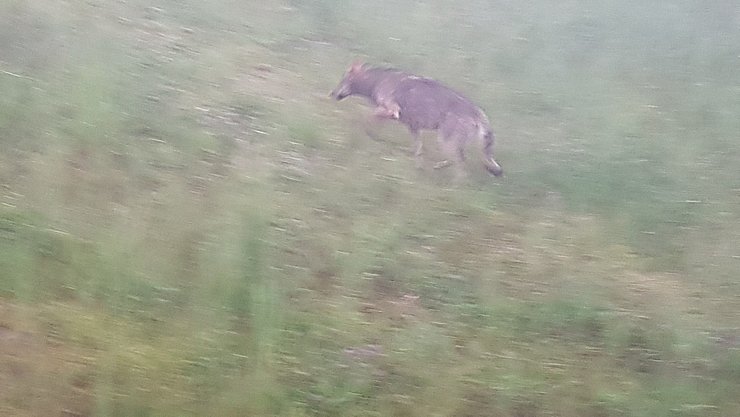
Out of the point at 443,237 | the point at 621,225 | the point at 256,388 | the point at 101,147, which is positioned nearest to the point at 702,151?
the point at 621,225

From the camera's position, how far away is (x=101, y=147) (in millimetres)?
2254

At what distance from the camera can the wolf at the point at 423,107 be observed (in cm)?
252

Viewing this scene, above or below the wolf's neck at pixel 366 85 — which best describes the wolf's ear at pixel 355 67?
above

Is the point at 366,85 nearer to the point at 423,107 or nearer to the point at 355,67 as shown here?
the point at 355,67

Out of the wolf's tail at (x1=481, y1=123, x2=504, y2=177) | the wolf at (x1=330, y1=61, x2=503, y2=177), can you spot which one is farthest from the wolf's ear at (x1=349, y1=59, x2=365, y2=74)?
the wolf's tail at (x1=481, y1=123, x2=504, y2=177)

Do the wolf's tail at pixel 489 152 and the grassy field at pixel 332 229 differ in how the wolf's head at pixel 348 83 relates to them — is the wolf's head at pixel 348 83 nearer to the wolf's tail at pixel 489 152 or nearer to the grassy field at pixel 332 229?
the grassy field at pixel 332 229

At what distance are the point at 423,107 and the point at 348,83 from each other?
245mm

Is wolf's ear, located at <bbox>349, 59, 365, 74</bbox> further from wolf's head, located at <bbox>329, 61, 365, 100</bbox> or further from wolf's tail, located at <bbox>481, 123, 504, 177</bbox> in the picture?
wolf's tail, located at <bbox>481, 123, 504, 177</bbox>

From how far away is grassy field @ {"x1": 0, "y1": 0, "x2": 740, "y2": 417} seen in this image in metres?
2.02

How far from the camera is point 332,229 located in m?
2.25

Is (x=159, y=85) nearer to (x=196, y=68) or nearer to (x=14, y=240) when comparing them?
(x=196, y=68)

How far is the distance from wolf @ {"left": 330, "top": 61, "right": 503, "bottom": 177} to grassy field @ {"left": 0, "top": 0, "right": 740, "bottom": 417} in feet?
0.15

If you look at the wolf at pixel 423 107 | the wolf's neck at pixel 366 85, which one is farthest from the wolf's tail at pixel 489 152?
the wolf's neck at pixel 366 85

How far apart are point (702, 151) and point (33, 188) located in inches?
78.1
